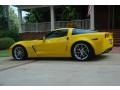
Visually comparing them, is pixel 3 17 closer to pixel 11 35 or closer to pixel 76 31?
pixel 11 35

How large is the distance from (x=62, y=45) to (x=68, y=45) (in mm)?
281

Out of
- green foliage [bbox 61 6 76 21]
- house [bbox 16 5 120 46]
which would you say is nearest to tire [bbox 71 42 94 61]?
house [bbox 16 5 120 46]

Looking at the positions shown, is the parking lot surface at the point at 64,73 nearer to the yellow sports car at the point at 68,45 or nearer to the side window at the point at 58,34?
the yellow sports car at the point at 68,45

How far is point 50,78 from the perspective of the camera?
962 cm

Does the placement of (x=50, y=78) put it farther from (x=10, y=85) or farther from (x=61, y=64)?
(x=61, y=64)

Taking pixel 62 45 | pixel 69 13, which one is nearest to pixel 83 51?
pixel 62 45

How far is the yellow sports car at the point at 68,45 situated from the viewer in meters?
13.1

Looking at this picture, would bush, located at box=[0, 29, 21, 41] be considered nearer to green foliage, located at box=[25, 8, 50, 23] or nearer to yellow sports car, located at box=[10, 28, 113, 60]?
green foliage, located at box=[25, 8, 50, 23]

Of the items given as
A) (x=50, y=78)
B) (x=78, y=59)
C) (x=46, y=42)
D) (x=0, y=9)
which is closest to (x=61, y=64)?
(x=78, y=59)

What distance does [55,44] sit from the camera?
45.1 ft

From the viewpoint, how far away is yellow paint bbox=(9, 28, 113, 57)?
13.1 metres

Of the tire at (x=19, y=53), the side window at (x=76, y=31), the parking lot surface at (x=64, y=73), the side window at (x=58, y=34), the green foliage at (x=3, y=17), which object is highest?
the green foliage at (x=3, y=17)

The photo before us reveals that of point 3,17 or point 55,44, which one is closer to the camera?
point 55,44

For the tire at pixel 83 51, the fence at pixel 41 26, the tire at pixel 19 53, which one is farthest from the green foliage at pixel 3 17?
the tire at pixel 83 51
